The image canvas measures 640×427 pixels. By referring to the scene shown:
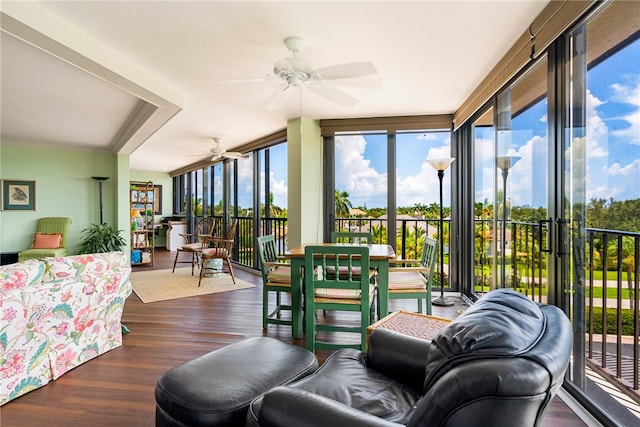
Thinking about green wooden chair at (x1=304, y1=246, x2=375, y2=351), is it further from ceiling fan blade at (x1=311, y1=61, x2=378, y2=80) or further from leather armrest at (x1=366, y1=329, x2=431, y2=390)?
ceiling fan blade at (x1=311, y1=61, x2=378, y2=80)

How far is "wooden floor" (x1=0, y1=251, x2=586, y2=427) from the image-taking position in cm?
189

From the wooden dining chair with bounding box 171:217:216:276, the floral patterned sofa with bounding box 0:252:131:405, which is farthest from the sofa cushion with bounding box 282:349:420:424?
the wooden dining chair with bounding box 171:217:216:276

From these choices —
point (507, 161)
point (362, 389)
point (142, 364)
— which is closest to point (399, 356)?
point (362, 389)

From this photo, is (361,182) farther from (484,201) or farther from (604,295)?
(604,295)

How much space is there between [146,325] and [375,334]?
271cm

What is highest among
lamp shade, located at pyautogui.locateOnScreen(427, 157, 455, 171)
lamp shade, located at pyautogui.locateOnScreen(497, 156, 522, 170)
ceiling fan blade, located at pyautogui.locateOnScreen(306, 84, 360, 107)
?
ceiling fan blade, located at pyautogui.locateOnScreen(306, 84, 360, 107)

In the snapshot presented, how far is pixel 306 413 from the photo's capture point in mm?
986

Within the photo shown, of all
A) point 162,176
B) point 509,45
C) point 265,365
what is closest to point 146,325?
point 265,365

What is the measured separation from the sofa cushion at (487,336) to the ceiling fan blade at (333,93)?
2159mm

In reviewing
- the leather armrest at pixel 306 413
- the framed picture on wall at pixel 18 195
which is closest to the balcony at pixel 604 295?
the leather armrest at pixel 306 413

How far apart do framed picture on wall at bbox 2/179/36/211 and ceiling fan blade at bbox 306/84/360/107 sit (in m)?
6.19

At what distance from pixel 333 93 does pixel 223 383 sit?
225cm

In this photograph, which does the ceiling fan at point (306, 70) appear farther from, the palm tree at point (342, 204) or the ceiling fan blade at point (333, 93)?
the palm tree at point (342, 204)

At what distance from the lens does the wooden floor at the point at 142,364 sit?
1892 mm
